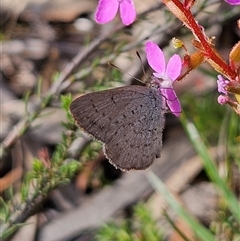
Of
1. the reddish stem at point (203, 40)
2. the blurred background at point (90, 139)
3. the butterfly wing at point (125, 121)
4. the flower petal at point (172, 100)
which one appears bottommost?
the blurred background at point (90, 139)

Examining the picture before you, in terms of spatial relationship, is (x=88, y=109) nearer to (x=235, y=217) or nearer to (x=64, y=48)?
(x=235, y=217)

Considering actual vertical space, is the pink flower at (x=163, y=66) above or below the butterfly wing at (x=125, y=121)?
above

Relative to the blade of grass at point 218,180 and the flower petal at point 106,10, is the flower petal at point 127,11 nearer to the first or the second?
the flower petal at point 106,10

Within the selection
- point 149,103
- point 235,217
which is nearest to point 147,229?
point 235,217

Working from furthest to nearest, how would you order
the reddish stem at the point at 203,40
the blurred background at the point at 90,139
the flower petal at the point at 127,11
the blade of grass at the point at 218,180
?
the blade of grass at the point at 218,180 → the blurred background at the point at 90,139 → the flower petal at the point at 127,11 → the reddish stem at the point at 203,40

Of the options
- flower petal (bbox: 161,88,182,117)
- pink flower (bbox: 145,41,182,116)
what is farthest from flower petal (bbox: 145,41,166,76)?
flower petal (bbox: 161,88,182,117)

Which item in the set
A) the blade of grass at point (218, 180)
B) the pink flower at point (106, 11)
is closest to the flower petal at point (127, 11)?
the pink flower at point (106, 11)

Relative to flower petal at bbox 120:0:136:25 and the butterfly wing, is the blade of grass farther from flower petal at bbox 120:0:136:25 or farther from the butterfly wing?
flower petal at bbox 120:0:136:25
